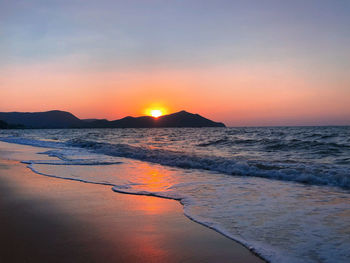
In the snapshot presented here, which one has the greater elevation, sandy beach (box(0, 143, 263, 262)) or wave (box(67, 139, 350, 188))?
wave (box(67, 139, 350, 188))

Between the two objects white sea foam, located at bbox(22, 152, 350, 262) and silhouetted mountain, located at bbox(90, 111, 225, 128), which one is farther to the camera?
silhouetted mountain, located at bbox(90, 111, 225, 128)

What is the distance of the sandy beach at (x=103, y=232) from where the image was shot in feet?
10.6

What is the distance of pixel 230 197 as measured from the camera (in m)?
6.21

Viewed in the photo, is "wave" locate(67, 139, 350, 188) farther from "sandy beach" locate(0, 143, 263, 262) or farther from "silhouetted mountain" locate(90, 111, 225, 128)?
"silhouetted mountain" locate(90, 111, 225, 128)

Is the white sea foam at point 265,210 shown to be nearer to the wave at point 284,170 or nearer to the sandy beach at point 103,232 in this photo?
the sandy beach at point 103,232

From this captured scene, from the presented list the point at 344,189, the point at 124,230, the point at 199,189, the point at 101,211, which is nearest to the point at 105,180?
the point at 199,189

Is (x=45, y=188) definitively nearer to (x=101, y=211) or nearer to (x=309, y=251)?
(x=101, y=211)

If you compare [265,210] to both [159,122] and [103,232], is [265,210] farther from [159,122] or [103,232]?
[159,122]

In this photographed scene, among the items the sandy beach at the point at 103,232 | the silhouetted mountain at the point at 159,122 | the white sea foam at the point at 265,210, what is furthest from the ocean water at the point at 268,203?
the silhouetted mountain at the point at 159,122

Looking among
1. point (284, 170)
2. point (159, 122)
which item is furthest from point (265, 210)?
point (159, 122)

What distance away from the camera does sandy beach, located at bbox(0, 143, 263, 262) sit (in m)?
3.23

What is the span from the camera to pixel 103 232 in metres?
3.96

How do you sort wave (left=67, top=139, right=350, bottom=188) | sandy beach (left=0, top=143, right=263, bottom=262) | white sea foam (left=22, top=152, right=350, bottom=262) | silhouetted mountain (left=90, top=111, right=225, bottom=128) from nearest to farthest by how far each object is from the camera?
sandy beach (left=0, top=143, right=263, bottom=262) → white sea foam (left=22, top=152, right=350, bottom=262) → wave (left=67, top=139, right=350, bottom=188) → silhouetted mountain (left=90, top=111, right=225, bottom=128)

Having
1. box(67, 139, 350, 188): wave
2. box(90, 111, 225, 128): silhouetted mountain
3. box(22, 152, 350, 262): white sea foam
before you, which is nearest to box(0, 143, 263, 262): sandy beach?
box(22, 152, 350, 262): white sea foam
